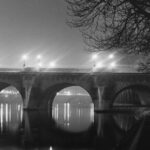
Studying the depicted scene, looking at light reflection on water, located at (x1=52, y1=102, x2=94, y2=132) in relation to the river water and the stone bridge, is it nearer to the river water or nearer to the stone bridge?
the river water

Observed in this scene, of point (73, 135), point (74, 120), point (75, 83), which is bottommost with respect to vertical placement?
point (73, 135)

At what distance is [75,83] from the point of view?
50969 millimetres

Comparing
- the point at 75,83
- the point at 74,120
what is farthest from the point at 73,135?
the point at 75,83

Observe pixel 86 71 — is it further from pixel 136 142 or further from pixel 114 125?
pixel 136 142

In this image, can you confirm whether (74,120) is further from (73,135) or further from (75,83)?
(73,135)

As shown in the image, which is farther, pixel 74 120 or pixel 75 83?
pixel 75 83

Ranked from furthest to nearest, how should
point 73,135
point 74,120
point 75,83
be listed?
1. point 75,83
2. point 74,120
3. point 73,135

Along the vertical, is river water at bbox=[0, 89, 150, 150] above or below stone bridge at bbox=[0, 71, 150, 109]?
below

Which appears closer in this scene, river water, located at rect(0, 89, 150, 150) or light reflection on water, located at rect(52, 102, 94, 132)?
river water, located at rect(0, 89, 150, 150)

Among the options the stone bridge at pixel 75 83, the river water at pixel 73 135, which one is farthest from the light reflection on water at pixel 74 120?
the stone bridge at pixel 75 83

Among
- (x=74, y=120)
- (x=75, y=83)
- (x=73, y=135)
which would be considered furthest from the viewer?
(x=75, y=83)

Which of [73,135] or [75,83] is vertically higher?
[75,83]

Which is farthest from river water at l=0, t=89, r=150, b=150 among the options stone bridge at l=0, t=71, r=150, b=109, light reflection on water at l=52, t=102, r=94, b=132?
stone bridge at l=0, t=71, r=150, b=109

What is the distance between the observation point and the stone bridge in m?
48.5
